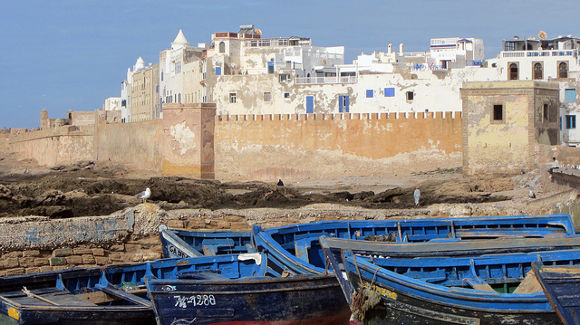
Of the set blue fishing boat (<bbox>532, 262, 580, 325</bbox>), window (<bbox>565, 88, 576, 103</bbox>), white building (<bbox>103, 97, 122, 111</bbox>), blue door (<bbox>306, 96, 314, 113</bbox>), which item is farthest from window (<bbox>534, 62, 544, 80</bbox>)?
white building (<bbox>103, 97, 122, 111</bbox>)

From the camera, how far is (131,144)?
3844cm

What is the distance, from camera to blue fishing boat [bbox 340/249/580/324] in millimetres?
8320

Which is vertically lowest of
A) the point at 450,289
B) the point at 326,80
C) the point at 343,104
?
the point at 450,289

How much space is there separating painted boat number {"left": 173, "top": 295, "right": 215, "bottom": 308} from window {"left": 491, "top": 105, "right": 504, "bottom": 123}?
18111 mm

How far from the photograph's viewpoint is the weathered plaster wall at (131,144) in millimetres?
34781

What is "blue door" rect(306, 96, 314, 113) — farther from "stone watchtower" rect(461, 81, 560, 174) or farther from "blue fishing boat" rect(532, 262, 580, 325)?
"blue fishing boat" rect(532, 262, 580, 325)

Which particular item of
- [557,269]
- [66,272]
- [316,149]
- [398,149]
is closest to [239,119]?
[316,149]

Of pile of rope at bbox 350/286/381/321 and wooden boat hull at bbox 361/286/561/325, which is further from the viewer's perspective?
pile of rope at bbox 350/286/381/321

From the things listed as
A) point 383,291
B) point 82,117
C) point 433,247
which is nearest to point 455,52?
point 82,117

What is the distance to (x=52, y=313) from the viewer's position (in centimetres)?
845

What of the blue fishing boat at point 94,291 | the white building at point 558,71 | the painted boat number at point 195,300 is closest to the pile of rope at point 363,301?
the painted boat number at point 195,300

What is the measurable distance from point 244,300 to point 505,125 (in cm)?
1784

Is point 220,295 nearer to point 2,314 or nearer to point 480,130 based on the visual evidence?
point 2,314

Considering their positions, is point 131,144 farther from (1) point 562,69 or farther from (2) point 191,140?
(1) point 562,69
